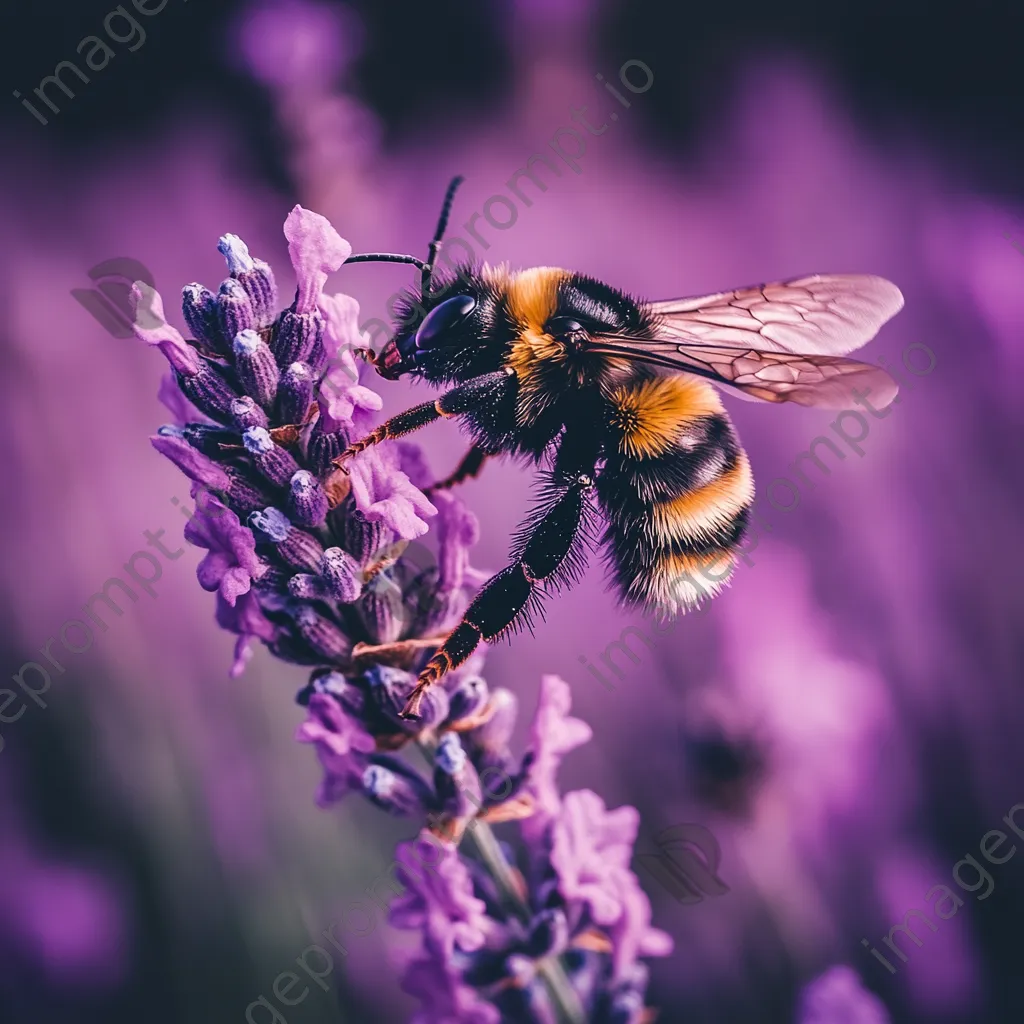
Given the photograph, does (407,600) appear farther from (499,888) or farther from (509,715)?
(499,888)

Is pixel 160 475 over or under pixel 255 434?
under

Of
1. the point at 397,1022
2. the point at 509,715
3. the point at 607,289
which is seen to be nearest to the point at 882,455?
the point at 607,289

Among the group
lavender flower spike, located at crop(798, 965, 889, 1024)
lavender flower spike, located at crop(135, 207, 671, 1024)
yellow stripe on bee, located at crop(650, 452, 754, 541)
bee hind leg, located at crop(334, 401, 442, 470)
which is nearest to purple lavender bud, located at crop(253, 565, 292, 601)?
lavender flower spike, located at crop(135, 207, 671, 1024)

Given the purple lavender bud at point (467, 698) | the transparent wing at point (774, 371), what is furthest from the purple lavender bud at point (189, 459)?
the transparent wing at point (774, 371)

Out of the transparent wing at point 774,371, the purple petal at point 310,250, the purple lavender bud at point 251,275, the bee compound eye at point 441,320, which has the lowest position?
the purple lavender bud at point 251,275

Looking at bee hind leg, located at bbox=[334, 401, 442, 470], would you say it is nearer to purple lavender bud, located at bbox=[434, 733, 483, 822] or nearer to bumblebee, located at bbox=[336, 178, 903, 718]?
bumblebee, located at bbox=[336, 178, 903, 718]

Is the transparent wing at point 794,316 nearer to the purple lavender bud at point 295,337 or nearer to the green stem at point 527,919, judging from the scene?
the purple lavender bud at point 295,337

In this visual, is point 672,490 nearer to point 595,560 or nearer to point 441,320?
point 441,320
